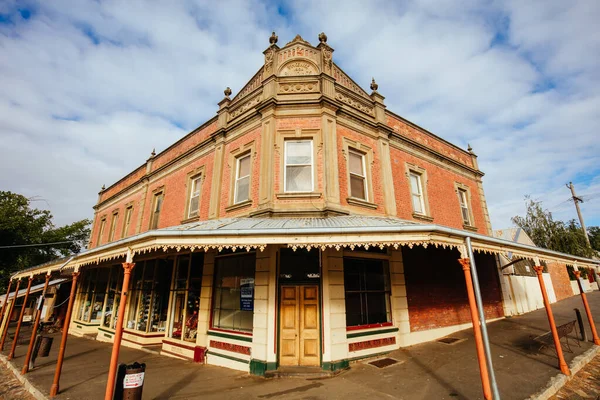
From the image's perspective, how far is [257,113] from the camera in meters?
10.0

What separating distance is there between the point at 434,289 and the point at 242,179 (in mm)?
8449

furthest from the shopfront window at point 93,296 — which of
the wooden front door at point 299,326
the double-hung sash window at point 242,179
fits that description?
the wooden front door at point 299,326

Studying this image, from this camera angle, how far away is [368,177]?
33.1 feet

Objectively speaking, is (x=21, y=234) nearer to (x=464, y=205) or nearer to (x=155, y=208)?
(x=155, y=208)

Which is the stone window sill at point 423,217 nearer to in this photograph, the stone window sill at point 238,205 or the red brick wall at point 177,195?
the stone window sill at point 238,205

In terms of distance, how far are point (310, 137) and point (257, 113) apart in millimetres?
2197

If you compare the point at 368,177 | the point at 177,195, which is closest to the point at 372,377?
the point at 368,177

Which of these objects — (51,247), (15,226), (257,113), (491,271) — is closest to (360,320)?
(257,113)

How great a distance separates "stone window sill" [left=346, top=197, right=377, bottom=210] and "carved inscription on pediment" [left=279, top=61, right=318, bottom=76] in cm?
493

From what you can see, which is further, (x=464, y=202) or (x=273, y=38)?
(x=464, y=202)

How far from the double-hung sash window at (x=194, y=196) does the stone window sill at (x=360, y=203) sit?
6706mm

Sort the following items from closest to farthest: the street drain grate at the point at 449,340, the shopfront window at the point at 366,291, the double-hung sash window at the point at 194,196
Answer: the shopfront window at the point at 366,291, the street drain grate at the point at 449,340, the double-hung sash window at the point at 194,196

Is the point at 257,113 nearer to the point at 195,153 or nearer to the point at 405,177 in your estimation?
the point at 195,153

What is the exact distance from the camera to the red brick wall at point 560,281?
20.0 meters
